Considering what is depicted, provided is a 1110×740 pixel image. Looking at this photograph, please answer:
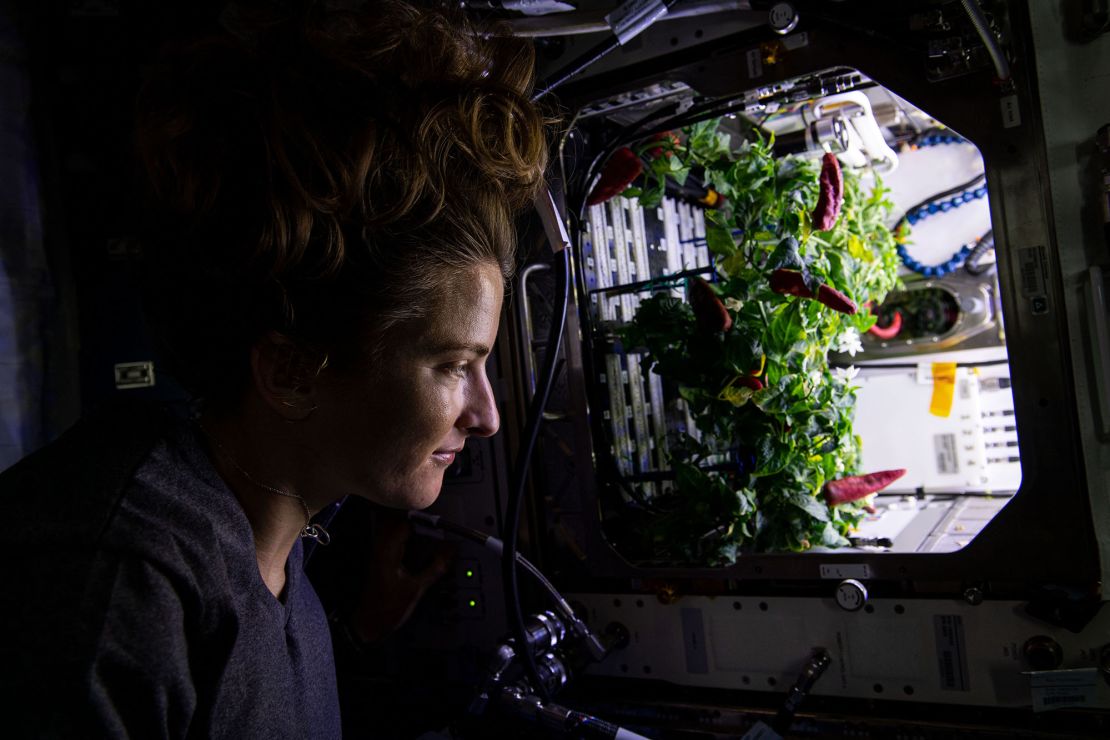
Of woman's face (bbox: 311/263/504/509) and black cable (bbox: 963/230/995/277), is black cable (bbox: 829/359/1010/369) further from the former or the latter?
woman's face (bbox: 311/263/504/509)

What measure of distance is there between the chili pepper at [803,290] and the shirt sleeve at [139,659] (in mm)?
1433

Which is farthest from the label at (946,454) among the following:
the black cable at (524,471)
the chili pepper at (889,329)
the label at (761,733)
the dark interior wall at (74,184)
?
the dark interior wall at (74,184)

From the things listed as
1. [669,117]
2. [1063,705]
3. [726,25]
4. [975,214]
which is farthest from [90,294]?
[975,214]

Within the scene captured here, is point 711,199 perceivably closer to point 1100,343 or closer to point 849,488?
point 849,488

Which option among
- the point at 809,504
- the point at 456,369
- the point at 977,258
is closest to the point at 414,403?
the point at 456,369

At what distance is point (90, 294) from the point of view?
2.02m

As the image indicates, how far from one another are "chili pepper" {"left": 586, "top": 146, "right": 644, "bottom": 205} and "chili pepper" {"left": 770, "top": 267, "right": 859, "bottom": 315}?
0.49 meters

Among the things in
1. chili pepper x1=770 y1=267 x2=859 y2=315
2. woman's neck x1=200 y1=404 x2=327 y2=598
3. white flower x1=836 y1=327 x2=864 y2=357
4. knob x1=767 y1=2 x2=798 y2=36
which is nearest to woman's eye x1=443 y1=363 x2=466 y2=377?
woman's neck x1=200 y1=404 x2=327 y2=598

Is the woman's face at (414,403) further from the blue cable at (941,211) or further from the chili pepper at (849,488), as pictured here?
the blue cable at (941,211)

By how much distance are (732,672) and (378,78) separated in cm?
153

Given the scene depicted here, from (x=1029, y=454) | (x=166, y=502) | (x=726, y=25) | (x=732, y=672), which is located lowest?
(x=732, y=672)

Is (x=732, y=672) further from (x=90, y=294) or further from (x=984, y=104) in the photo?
(x=90, y=294)

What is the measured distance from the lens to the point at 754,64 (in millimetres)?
1729

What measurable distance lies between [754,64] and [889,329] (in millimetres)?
1699
